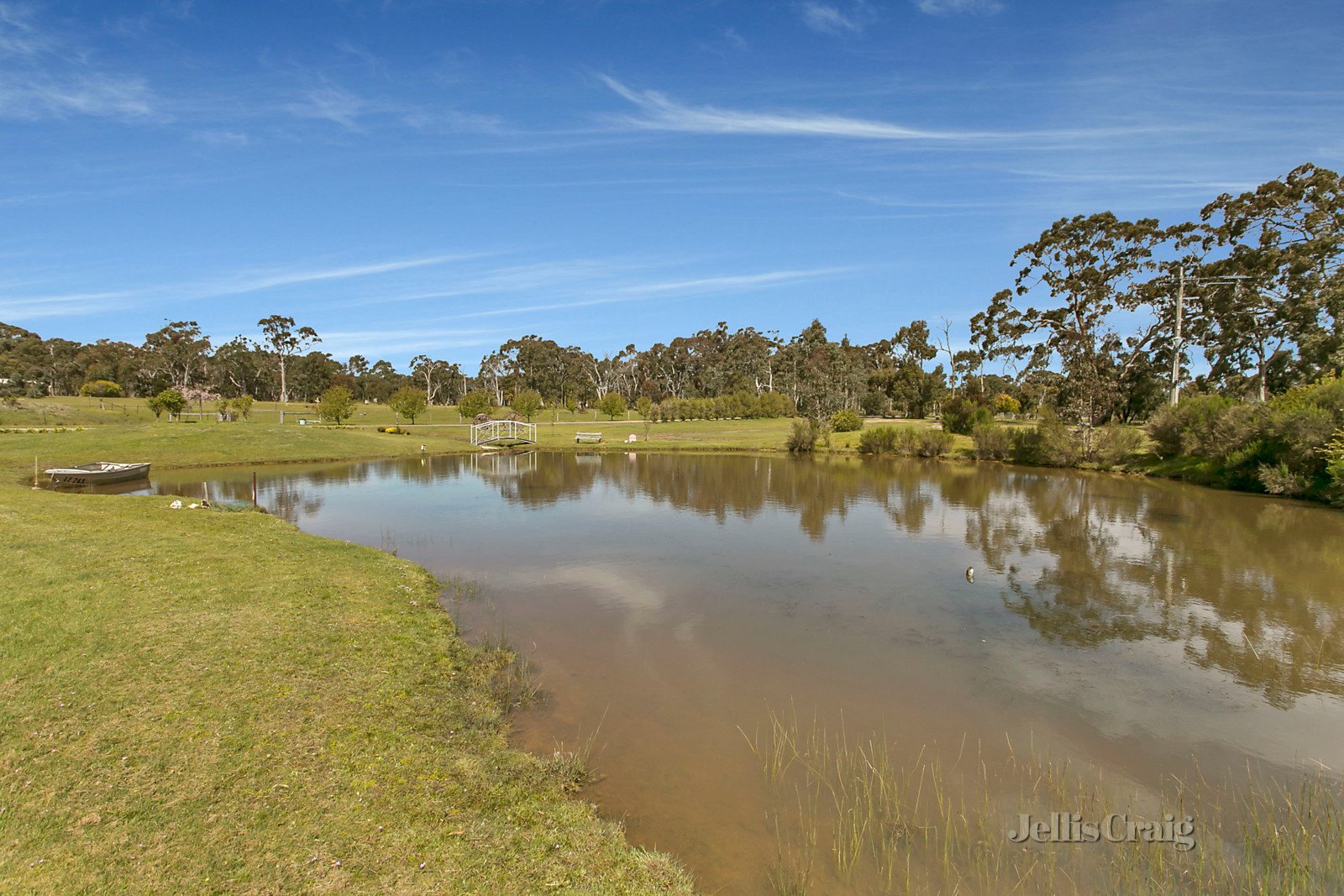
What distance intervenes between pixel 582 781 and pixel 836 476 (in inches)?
1315

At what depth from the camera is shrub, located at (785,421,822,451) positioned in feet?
180

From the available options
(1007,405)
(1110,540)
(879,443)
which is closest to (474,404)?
(879,443)

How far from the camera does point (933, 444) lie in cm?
5059

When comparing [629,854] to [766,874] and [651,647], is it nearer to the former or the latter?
[766,874]

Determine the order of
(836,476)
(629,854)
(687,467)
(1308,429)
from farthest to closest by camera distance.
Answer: (687,467) → (836,476) → (1308,429) → (629,854)

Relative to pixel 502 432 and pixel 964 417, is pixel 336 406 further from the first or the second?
pixel 964 417

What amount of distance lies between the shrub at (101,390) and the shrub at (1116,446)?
4652 inches

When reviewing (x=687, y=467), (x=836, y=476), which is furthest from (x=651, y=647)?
(x=687, y=467)

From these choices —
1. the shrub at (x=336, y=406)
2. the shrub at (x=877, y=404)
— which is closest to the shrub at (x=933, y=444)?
the shrub at (x=877, y=404)

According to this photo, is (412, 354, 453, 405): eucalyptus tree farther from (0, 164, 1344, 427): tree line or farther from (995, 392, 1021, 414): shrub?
(995, 392, 1021, 414): shrub

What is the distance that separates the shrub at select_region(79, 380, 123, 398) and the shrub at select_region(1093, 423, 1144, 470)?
118150 mm

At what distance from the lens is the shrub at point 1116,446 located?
41094 millimetres

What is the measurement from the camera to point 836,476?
1521 inches

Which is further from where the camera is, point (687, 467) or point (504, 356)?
point (504, 356)
